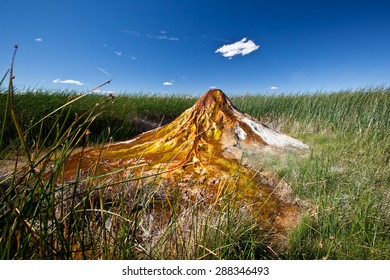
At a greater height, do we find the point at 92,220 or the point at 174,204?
the point at 174,204

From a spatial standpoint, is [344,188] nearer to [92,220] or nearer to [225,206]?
[225,206]

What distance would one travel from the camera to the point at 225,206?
158cm

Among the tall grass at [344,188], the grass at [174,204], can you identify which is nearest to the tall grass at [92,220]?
the grass at [174,204]

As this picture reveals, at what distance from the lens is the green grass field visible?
0.85 meters

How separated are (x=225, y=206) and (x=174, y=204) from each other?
32cm

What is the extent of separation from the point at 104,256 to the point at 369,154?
312cm

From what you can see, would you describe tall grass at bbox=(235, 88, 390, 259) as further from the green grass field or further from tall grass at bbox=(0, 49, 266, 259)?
tall grass at bbox=(0, 49, 266, 259)

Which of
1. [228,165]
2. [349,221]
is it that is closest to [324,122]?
[228,165]

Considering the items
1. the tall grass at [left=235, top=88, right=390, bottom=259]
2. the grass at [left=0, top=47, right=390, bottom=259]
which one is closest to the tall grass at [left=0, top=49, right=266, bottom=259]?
the grass at [left=0, top=47, right=390, bottom=259]

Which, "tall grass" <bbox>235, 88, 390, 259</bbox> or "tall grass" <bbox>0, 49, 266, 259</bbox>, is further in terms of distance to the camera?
"tall grass" <bbox>235, 88, 390, 259</bbox>

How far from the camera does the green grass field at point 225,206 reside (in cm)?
85

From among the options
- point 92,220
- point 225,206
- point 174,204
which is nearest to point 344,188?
point 225,206

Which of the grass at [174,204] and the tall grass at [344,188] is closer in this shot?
the grass at [174,204]

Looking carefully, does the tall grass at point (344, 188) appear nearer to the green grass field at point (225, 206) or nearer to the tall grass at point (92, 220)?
the green grass field at point (225, 206)
